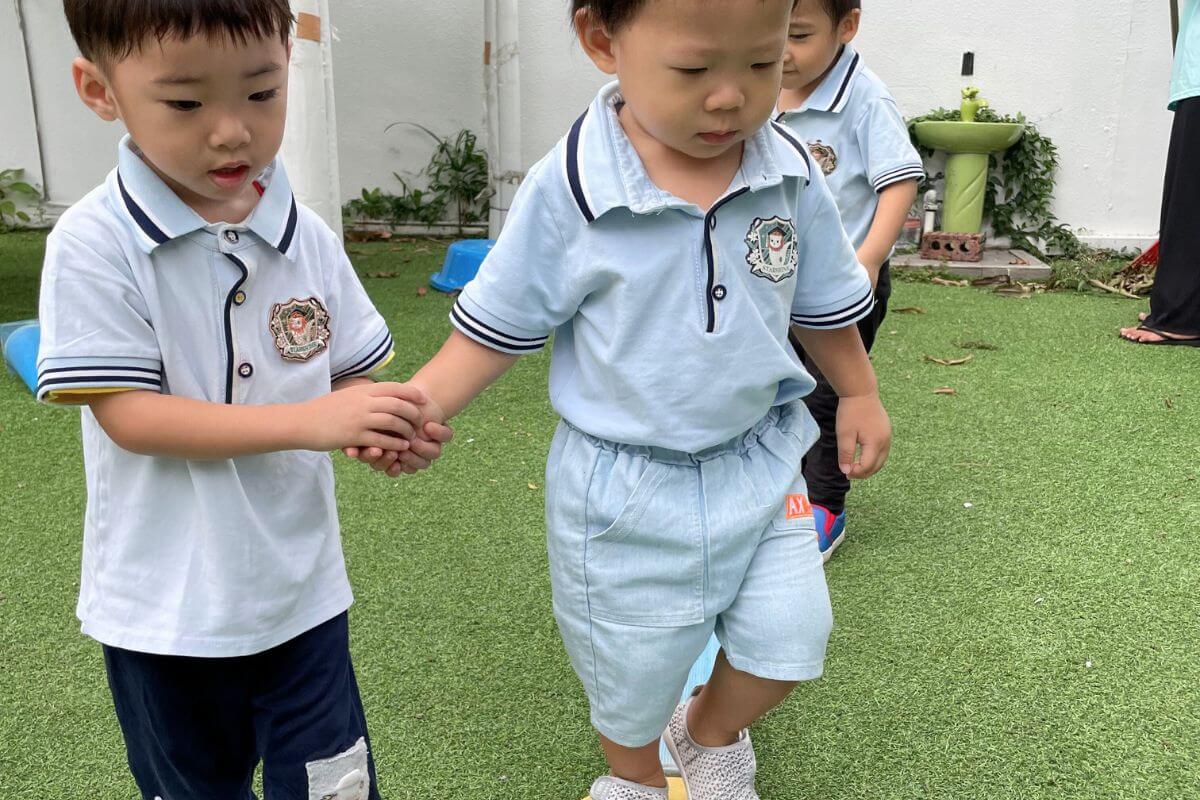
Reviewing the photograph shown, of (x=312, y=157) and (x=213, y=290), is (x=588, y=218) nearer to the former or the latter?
(x=213, y=290)

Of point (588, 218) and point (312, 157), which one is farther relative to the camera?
point (312, 157)

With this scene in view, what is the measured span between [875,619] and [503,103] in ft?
13.4

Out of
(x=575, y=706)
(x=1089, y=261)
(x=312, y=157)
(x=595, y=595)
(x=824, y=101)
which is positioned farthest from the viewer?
(x=1089, y=261)

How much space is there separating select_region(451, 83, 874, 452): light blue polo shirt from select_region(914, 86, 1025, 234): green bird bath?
529 centimetres

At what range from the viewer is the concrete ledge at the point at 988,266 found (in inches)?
241

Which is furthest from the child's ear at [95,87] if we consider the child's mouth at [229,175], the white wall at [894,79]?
the white wall at [894,79]

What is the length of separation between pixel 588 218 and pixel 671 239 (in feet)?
0.37

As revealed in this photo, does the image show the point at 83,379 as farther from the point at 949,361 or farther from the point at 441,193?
the point at 441,193

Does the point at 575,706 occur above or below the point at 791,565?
below

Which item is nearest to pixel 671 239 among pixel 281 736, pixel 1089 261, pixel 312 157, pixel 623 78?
pixel 623 78

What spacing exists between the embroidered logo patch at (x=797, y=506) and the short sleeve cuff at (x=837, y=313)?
0.86ft

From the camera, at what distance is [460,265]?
5.44m

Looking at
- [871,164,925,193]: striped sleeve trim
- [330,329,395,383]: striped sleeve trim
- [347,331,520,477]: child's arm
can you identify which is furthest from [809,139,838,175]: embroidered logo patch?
[330,329,395,383]: striped sleeve trim

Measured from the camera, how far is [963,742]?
197 cm
